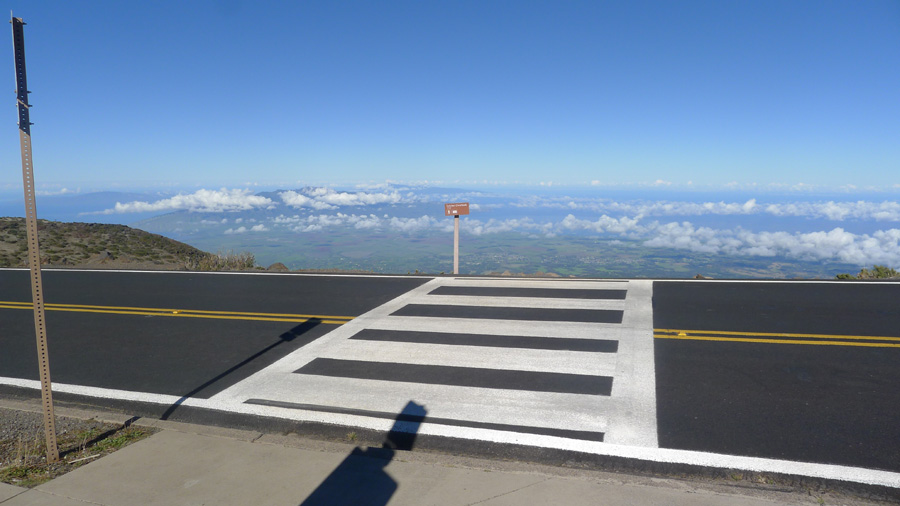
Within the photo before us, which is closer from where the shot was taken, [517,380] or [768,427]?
[768,427]

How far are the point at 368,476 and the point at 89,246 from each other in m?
30.1

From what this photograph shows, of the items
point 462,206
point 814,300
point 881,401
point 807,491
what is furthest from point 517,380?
point 462,206

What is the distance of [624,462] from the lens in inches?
159

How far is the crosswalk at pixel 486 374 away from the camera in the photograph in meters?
4.81

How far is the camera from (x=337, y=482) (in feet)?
13.0

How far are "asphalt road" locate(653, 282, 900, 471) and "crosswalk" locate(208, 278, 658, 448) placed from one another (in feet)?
1.03

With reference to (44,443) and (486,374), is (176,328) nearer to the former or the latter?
(44,443)

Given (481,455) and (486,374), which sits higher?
(486,374)

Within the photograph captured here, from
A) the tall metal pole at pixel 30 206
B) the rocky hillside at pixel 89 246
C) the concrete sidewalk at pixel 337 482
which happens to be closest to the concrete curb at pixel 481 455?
the concrete sidewalk at pixel 337 482

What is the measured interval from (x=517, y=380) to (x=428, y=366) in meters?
1.20

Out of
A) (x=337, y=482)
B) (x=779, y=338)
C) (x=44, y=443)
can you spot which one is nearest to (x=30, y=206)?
(x=44, y=443)

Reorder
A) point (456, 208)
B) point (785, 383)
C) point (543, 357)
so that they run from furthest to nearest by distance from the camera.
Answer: point (456, 208) → point (543, 357) → point (785, 383)

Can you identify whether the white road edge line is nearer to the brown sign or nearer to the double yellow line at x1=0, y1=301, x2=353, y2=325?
the double yellow line at x1=0, y1=301, x2=353, y2=325

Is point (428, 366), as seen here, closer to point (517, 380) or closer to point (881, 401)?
point (517, 380)
